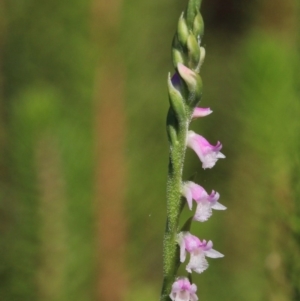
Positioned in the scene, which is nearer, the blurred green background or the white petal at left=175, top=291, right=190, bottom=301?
the white petal at left=175, top=291, right=190, bottom=301

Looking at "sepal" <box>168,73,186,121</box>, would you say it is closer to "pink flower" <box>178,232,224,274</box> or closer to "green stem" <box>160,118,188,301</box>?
"green stem" <box>160,118,188,301</box>

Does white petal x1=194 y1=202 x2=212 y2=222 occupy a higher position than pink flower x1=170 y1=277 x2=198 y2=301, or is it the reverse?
white petal x1=194 y1=202 x2=212 y2=222

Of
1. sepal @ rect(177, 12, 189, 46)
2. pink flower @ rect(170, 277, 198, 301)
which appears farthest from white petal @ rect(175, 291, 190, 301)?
sepal @ rect(177, 12, 189, 46)

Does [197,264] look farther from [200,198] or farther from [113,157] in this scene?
[113,157]

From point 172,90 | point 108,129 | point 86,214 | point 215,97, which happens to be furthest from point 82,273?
point 215,97

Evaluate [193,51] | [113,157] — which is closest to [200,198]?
[193,51]

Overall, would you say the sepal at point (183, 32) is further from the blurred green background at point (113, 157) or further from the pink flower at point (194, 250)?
the blurred green background at point (113, 157)
